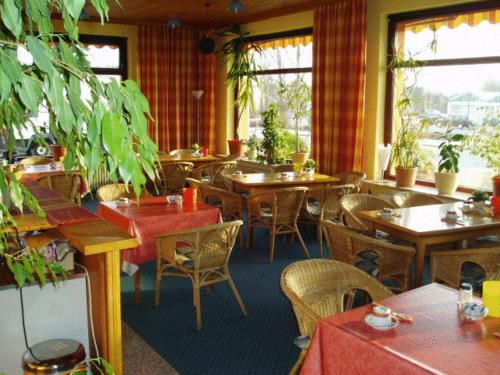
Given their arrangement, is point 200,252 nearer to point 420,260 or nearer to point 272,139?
point 420,260

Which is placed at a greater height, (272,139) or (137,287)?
(272,139)

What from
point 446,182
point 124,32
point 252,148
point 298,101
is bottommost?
point 446,182

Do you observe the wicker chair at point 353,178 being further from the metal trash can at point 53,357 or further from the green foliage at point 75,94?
the green foliage at point 75,94

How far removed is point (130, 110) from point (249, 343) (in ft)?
10.2

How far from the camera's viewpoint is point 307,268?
3021mm

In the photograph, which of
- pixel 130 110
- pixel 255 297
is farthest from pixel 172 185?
pixel 130 110

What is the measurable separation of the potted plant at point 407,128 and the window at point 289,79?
1.84 m

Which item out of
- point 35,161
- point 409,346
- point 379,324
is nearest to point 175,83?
point 35,161

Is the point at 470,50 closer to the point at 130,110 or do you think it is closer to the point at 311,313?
the point at 311,313

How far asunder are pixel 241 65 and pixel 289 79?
3.16 feet

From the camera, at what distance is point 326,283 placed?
308 centimetres

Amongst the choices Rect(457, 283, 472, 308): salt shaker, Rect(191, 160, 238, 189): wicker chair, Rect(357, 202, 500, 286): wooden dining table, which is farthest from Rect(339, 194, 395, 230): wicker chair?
Rect(191, 160, 238, 189): wicker chair

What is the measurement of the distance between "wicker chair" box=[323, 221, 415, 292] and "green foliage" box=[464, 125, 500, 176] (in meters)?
2.64

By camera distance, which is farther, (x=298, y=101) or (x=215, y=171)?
(x=298, y=101)
